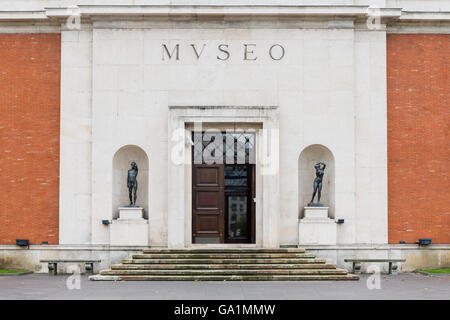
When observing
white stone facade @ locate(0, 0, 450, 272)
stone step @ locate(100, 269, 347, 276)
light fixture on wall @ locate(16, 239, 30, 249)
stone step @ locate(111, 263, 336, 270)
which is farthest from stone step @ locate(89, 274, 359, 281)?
light fixture on wall @ locate(16, 239, 30, 249)

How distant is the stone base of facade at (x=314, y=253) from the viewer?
18281 millimetres

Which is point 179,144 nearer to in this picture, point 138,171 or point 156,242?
point 138,171

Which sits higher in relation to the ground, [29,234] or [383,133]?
[383,133]

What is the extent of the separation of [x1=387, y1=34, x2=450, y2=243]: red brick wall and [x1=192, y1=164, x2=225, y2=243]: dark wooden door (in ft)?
16.4

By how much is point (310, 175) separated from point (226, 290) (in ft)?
19.5

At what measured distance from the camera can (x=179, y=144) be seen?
18.4 m

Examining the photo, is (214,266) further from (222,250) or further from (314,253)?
(314,253)

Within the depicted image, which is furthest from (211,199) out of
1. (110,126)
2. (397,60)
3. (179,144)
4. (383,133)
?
(397,60)

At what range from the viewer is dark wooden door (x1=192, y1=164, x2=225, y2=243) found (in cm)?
1922

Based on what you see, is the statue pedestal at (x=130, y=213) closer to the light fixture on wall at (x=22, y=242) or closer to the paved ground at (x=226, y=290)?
the paved ground at (x=226, y=290)

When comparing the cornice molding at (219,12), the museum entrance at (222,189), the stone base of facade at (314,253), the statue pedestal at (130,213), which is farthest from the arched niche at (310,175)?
the statue pedestal at (130,213)

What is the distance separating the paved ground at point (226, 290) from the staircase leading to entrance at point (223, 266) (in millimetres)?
451

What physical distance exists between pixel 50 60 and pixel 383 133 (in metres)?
9.97
